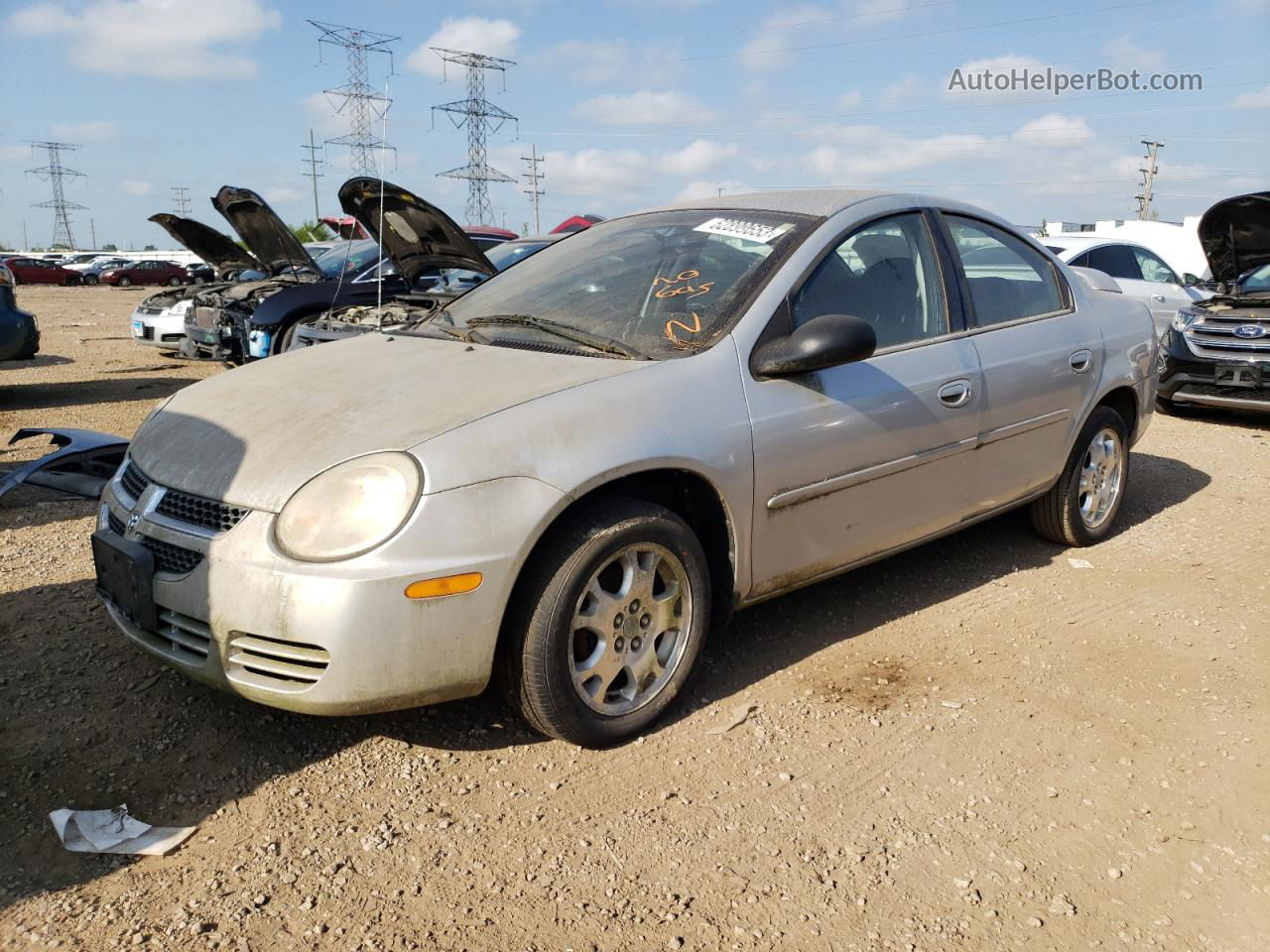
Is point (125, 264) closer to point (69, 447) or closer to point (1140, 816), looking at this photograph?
point (69, 447)

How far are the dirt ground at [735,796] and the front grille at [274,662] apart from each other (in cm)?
34

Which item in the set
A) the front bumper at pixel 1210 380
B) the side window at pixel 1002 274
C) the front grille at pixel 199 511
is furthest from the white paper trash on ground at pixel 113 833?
the front bumper at pixel 1210 380

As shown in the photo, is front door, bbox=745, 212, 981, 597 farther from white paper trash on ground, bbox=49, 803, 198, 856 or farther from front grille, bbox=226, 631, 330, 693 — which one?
→ white paper trash on ground, bbox=49, 803, 198, 856

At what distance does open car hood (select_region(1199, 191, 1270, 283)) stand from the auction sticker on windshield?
6.56 metres

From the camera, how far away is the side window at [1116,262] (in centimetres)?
1167

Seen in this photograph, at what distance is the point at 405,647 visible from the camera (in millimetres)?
2590

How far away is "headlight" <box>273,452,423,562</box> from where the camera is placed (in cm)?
255

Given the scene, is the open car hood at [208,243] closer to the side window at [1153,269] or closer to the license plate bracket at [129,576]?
the license plate bracket at [129,576]

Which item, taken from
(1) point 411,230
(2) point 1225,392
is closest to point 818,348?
(1) point 411,230

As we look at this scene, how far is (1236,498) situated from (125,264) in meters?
47.6

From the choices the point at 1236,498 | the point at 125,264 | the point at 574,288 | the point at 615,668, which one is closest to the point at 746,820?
the point at 615,668

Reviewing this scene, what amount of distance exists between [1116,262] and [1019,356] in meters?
8.86

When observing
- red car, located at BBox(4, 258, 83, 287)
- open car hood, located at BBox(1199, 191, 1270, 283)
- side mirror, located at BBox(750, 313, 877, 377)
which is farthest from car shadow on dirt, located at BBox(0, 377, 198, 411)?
red car, located at BBox(4, 258, 83, 287)

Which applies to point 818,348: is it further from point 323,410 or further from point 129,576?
point 129,576
